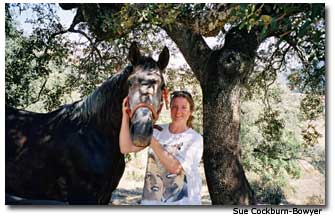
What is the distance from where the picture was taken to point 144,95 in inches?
72.6

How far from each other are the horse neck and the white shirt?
0.22m

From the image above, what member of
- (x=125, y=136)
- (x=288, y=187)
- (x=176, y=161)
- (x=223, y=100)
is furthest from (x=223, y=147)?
(x=125, y=136)

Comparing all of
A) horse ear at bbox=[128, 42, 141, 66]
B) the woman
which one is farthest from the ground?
horse ear at bbox=[128, 42, 141, 66]

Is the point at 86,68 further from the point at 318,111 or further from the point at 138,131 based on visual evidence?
the point at 318,111

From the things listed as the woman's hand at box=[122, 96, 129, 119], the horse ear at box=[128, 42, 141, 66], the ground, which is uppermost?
the horse ear at box=[128, 42, 141, 66]

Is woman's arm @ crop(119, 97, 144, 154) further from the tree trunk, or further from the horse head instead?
the tree trunk

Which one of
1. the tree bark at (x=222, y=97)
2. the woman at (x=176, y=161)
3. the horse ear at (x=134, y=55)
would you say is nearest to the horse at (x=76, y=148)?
the horse ear at (x=134, y=55)

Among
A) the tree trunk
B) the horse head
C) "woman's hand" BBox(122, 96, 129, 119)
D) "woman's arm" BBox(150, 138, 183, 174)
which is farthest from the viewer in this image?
the tree trunk

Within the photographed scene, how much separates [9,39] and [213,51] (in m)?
1.17

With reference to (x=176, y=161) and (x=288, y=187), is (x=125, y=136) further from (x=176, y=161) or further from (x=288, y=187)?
(x=288, y=187)

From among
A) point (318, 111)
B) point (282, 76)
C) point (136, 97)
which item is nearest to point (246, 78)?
point (282, 76)

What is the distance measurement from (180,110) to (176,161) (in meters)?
0.25

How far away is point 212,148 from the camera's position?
2.48 m

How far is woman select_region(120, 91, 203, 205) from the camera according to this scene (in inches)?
80.7
